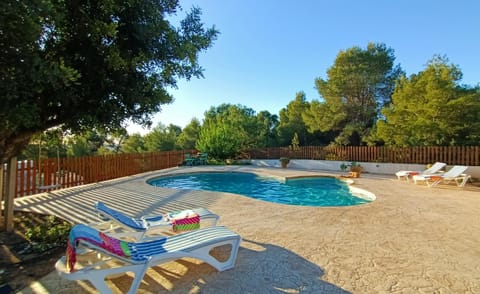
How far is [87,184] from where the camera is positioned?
9602 mm

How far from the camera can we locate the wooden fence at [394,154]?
475 inches

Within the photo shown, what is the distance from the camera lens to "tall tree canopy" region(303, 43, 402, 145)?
19.0 meters

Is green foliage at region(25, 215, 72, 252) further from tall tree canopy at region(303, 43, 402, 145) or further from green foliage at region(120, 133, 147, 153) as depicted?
green foliage at region(120, 133, 147, 153)

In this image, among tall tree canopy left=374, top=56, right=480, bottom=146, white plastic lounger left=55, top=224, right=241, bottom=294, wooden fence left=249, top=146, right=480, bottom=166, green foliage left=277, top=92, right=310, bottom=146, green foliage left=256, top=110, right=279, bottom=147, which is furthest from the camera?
green foliage left=277, top=92, right=310, bottom=146

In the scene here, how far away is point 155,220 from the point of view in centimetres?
404

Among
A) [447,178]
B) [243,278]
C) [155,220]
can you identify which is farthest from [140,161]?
[447,178]

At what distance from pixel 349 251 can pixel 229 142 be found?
53.4 feet

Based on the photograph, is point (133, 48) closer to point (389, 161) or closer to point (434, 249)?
point (434, 249)

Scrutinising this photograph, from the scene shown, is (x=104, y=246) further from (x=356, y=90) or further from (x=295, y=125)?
(x=295, y=125)

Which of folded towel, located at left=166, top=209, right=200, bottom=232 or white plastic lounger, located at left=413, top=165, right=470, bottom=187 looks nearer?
folded towel, located at left=166, top=209, right=200, bottom=232

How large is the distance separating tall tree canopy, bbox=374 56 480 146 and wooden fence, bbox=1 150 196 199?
14.8 m

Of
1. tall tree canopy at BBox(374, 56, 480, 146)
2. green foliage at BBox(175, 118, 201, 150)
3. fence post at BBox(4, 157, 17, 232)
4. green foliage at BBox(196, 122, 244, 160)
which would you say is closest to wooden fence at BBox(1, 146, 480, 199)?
tall tree canopy at BBox(374, 56, 480, 146)

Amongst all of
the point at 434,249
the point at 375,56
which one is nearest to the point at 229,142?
the point at 375,56

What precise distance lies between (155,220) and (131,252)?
4.88 ft
